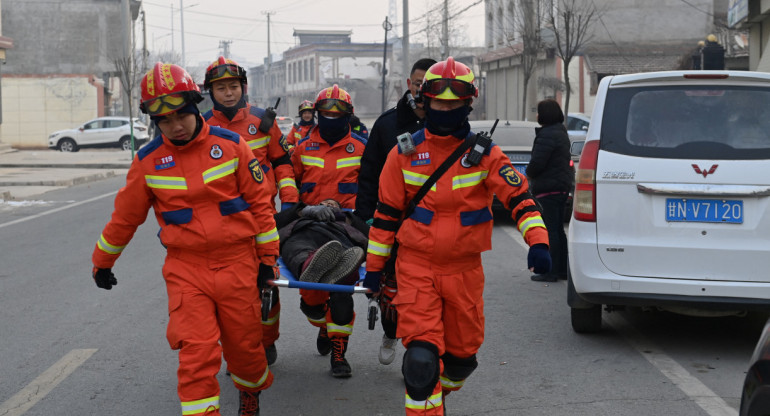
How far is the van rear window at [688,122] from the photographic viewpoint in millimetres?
6223

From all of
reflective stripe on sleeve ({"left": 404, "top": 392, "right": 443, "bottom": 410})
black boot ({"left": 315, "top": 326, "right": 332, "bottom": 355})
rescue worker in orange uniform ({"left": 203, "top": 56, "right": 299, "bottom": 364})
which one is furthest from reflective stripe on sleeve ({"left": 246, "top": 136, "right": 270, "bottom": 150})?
reflective stripe on sleeve ({"left": 404, "top": 392, "right": 443, "bottom": 410})

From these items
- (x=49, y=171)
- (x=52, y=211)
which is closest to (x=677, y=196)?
(x=52, y=211)

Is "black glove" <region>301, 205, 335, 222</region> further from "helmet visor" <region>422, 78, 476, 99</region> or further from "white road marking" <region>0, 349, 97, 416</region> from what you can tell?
"white road marking" <region>0, 349, 97, 416</region>

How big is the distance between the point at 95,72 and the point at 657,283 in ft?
165

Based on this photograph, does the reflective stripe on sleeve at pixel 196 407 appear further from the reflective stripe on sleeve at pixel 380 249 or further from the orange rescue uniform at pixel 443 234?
the reflective stripe on sleeve at pixel 380 249

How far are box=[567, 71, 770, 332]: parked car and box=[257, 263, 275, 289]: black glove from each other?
2.53 m

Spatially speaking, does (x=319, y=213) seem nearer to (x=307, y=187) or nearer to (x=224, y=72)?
(x=307, y=187)

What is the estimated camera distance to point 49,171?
2784 centimetres

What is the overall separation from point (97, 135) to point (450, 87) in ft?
133

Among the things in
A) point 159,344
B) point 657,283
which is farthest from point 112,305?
point 657,283

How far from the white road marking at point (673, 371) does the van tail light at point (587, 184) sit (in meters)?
1.04

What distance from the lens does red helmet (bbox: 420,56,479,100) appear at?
449 cm

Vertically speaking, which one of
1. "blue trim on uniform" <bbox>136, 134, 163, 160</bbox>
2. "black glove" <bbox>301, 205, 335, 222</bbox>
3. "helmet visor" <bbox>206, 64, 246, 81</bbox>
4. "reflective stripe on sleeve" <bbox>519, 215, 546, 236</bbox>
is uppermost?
"helmet visor" <bbox>206, 64, 246, 81</bbox>

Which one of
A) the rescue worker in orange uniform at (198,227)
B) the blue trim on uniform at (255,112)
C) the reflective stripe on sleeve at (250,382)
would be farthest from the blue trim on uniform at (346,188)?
the reflective stripe on sleeve at (250,382)
